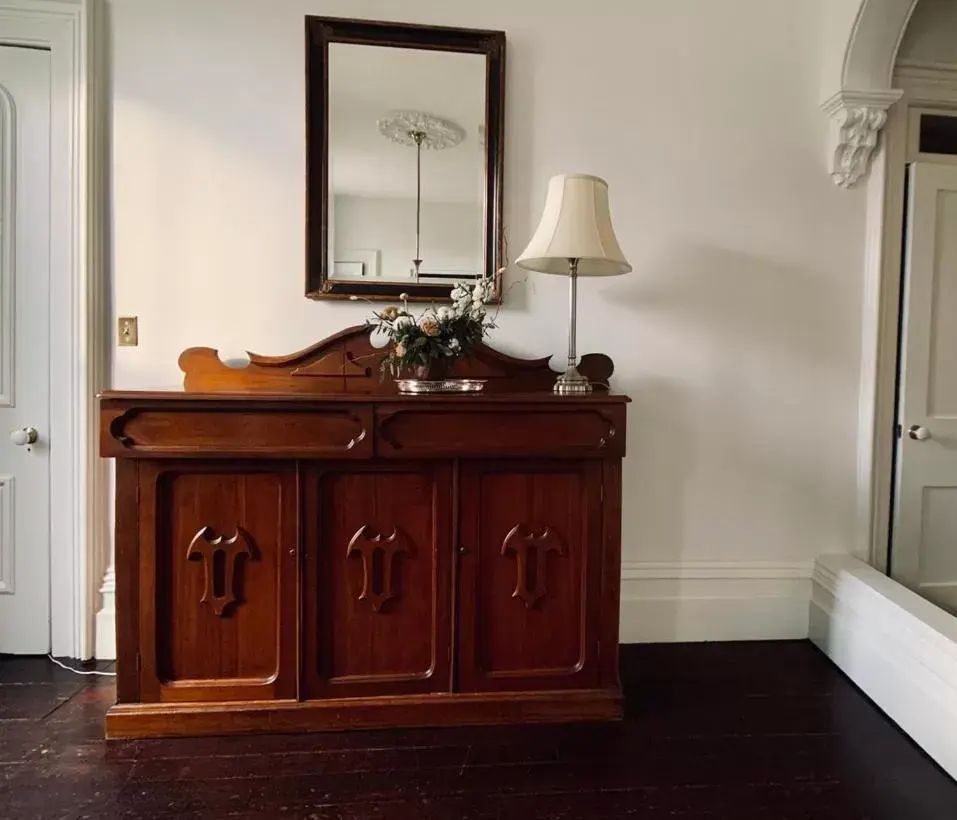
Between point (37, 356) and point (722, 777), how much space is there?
2.59 metres

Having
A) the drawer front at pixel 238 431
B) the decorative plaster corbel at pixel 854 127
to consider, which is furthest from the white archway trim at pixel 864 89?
the drawer front at pixel 238 431

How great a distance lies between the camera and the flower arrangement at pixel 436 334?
1.84m

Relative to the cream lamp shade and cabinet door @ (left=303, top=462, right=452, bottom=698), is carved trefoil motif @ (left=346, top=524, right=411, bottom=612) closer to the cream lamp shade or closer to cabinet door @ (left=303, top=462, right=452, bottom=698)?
cabinet door @ (left=303, top=462, right=452, bottom=698)

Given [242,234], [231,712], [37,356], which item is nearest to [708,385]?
[242,234]

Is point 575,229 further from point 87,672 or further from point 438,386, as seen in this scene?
point 87,672

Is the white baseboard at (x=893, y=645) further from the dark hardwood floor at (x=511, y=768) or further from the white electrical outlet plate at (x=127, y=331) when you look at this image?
the white electrical outlet plate at (x=127, y=331)

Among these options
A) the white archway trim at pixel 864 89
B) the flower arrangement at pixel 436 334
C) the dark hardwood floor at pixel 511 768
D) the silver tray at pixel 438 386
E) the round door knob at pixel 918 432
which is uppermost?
the white archway trim at pixel 864 89

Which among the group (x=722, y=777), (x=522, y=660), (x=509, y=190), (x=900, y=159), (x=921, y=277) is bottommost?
(x=722, y=777)

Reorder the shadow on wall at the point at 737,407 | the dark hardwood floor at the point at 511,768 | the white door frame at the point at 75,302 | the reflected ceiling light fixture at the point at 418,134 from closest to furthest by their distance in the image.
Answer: the dark hardwood floor at the point at 511,768 < the white door frame at the point at 75,302 < the reflected ceiling light fixture at the point at 418,134 < the shadow on wall at the point at 737,407

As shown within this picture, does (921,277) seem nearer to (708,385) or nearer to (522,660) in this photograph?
(708,385)

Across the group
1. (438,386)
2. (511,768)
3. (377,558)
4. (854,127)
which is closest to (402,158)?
(438,386)

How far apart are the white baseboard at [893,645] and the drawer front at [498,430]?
1.05 m

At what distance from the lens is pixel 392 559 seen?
5.94 feet

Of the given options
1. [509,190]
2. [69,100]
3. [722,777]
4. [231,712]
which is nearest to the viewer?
[722,777]
